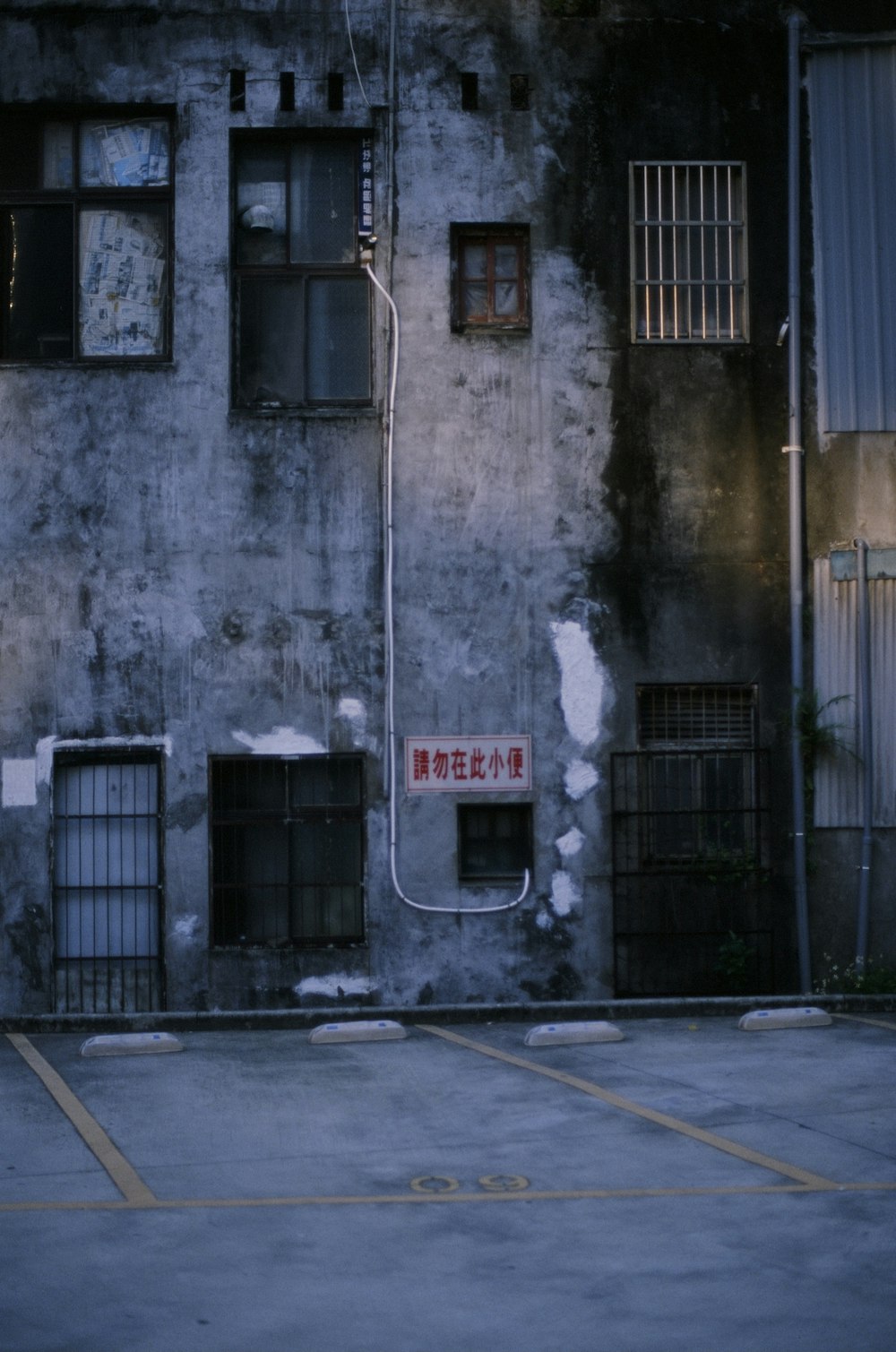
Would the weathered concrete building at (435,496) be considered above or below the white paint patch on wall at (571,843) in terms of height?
above

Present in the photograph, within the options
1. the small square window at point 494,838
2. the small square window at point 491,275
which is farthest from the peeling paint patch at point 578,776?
the small square window at point 491,275

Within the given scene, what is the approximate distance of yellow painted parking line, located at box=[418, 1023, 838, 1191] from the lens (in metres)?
7.82

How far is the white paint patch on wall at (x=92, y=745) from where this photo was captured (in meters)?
13.6

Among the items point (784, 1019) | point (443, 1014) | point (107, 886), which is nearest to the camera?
point (784, 1019)

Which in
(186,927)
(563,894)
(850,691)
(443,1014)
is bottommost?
(443,1014)

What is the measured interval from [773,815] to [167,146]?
25.3 ft

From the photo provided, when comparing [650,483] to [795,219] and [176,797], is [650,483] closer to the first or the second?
[795,219]

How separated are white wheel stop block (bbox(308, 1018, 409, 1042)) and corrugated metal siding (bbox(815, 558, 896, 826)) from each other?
419cm

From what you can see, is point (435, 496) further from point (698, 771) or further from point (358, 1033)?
point (358, 1033)

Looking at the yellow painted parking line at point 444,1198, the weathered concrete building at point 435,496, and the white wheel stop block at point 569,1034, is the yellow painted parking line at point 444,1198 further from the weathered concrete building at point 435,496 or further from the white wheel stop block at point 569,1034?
the weathered concrete building at point 435,496

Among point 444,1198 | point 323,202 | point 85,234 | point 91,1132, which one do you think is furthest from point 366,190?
point 444,1198

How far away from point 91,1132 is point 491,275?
818 centimetres

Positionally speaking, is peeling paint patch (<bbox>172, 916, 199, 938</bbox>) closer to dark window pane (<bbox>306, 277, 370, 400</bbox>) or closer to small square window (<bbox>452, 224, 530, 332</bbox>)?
dark window pane (<bbox>306, 277, 370, 400</bbox>)

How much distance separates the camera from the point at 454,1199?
7527 mm
